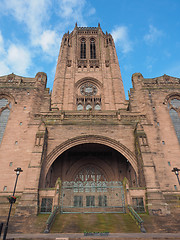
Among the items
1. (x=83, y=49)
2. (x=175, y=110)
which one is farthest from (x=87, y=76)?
(x=175, y=110)

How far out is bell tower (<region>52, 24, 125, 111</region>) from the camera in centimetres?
3123

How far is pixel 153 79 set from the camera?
25594 millimetres

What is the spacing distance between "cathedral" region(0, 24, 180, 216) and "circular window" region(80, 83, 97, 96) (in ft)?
20.2

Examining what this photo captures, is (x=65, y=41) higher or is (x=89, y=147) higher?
(x=65, y=41)

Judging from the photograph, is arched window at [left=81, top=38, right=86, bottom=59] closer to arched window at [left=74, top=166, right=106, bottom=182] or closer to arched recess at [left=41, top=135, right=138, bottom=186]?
arched recess at [left=41, top=135, right=138, bottom=186]

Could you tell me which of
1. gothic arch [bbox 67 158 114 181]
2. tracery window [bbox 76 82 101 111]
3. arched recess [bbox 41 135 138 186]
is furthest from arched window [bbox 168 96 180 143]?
tracery window [bbox 76 82 101 111]

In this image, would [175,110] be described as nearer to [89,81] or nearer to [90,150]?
[90,150]

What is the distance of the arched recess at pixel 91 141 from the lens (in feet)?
58.7

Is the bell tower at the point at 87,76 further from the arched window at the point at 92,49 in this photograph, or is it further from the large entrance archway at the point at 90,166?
the large entrance archway at the point at 90,166

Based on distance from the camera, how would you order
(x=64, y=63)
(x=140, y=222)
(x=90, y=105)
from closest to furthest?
(x=140, y=222) → (x=90, y=105) → (x=64, y=63)

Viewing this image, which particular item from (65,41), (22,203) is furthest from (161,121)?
(65,41)

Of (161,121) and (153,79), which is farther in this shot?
(153,79)

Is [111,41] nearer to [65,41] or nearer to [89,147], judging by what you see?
[65,41]

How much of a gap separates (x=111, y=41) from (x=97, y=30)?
22.4 ft
